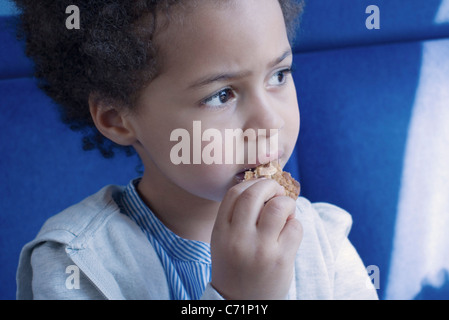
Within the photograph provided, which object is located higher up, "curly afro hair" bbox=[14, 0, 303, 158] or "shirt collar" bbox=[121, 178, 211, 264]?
"curly afro hair" bbox=[14, 0, 303, 158]

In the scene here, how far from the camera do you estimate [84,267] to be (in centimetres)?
90

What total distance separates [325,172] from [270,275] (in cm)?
60

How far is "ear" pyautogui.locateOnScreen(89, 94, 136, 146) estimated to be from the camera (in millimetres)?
948

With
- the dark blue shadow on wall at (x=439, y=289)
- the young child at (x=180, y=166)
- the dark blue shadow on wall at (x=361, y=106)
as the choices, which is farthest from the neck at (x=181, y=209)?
the dark blue shadow on wall at (x=439, y=289)

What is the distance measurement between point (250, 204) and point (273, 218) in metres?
0.04

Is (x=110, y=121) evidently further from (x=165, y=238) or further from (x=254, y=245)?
(x=254, y=245)

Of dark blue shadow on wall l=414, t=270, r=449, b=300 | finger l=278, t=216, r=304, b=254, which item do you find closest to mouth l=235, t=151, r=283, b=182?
finger l=278, t=216, r=304, b=254

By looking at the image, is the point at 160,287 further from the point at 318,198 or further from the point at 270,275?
the point at 318,198

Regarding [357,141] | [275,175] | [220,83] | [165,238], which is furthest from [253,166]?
[357,141]

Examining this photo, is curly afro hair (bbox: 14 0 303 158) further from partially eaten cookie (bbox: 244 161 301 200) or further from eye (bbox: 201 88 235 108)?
partially eaten cookie (bbox: 244 161 301 200)

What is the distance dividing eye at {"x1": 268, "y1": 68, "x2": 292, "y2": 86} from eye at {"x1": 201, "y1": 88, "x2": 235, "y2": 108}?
0.09 metres

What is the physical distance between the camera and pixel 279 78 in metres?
0.90

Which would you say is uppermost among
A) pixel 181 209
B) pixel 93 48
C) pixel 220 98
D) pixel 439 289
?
pixel 93 48
